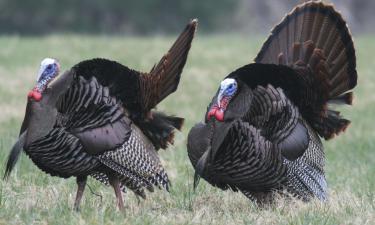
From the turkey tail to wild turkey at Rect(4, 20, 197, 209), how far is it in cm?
91

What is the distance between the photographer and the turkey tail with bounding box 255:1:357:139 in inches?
251

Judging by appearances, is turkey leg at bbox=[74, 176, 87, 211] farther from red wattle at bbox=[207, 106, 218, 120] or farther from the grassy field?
red wattle at bbox=[207, 106, 218, 120]

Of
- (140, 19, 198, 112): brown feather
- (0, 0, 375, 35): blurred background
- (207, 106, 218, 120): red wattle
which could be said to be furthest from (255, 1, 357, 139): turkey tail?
(0, 0, 375, 35): blurred background

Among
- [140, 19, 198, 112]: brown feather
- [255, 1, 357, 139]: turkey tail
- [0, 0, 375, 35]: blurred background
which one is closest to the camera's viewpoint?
[140, 19, 198, 112]: brown feather

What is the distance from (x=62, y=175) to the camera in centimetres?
552

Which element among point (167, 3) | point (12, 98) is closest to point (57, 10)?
point (167, 3)

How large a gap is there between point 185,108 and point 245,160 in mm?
7510

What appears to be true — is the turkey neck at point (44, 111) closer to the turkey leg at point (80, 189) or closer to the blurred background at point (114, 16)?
the turkey leg at point (80, 189)

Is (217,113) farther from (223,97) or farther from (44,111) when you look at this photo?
(44,111)

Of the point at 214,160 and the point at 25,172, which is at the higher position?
the point at 214,160

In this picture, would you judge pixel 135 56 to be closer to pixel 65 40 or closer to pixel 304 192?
pixel 65 40

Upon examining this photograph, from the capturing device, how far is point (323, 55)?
6.40m

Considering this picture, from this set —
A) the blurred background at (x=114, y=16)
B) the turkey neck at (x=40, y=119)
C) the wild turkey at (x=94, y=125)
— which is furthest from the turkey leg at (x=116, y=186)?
the blurred background at (x=114, y=16)

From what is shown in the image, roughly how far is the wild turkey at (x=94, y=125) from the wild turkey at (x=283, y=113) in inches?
15.1
